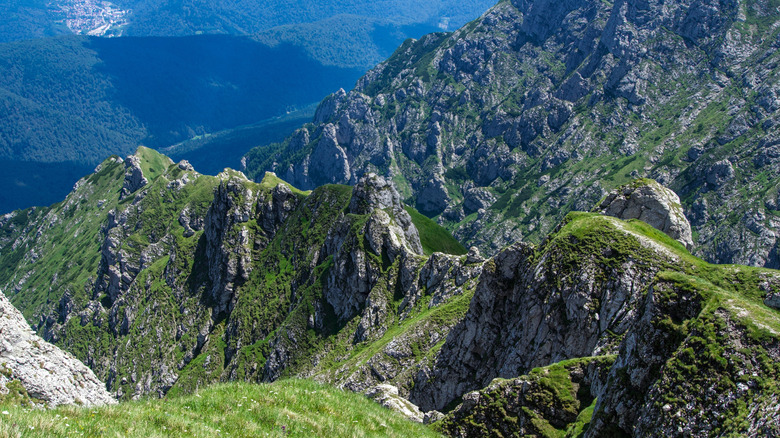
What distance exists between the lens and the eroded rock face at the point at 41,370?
934 inches

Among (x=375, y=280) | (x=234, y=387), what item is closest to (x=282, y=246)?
(x=375, y=280)

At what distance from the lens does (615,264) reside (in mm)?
41750

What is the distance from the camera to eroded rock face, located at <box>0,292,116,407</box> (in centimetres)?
2372

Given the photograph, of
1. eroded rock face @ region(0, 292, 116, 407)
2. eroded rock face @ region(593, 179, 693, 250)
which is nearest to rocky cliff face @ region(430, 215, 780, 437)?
eroded rock face @ region(593, 179, 693, 250)

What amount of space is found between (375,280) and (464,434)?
9070cm

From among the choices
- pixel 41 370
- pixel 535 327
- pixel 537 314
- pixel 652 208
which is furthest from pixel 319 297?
pixel 41 370

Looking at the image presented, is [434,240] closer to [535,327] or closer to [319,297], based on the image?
[319,297]

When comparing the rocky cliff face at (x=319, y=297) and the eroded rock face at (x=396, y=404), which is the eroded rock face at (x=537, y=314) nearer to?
the rocky cliff face at (x=319, y=297)

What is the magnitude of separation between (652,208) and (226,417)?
55163mm

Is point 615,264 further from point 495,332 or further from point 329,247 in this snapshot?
point 329,247

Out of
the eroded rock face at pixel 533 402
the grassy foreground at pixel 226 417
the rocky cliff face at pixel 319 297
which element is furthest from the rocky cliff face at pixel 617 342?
the rocky cliff face at pixel 319 297

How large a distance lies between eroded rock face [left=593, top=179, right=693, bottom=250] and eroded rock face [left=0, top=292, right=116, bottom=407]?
2156 inches

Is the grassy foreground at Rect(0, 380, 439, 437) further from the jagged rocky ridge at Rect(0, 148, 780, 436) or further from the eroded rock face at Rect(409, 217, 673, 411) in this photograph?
the eroded rock face at Rect(409, 217, 673, 411)

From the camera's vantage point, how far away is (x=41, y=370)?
81.7ft
